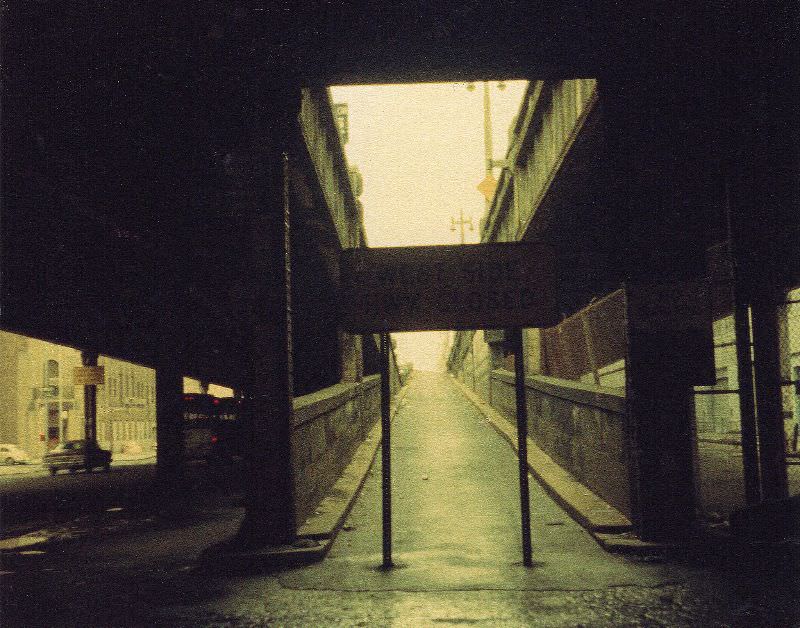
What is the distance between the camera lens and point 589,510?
Answer: 8922 mm

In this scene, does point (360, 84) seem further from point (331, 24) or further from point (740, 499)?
point (740, 499)

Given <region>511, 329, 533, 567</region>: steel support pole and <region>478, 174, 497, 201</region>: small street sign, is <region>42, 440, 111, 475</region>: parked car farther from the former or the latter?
<region>478, 174, 497, 201</region>: small street sign

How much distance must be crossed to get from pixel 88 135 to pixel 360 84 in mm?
4654

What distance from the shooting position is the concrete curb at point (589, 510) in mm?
7304

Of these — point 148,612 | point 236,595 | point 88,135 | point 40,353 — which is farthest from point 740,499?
point 40,353

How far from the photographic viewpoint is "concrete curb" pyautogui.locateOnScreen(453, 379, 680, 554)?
24.0ft

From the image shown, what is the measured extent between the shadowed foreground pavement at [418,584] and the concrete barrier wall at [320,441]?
2.17 feet

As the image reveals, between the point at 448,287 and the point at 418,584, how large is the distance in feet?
8.78

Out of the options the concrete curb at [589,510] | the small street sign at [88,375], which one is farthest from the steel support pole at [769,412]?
the small street sign at [88,375]

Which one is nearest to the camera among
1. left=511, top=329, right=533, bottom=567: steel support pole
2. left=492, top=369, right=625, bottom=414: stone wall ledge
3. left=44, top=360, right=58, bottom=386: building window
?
left=511, top=329, right=533, bottom=567: steel support pole

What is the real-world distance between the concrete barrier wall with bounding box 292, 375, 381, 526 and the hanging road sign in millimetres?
1599

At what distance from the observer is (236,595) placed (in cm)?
615

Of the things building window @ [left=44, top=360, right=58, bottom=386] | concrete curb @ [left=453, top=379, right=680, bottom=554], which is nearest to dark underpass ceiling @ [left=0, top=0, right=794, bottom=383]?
concrete curb @ [left=453, top=379, right=680, bottom=554]

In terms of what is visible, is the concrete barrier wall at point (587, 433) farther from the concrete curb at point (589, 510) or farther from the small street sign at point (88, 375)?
the small street sign at point (88, 375)
